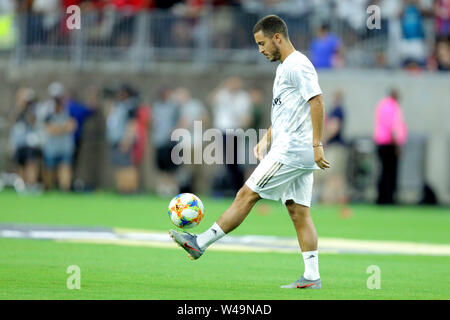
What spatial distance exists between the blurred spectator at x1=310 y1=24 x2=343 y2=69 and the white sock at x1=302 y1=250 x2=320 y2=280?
14.0 metres

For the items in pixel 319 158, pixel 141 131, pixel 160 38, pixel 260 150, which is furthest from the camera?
pixel 160 38

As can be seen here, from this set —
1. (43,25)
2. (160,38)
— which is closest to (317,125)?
(160,38)

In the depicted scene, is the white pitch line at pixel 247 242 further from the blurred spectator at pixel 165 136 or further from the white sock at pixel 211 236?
the blurred spectator at pixel 165 136

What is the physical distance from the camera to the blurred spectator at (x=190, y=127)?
82.5 ft

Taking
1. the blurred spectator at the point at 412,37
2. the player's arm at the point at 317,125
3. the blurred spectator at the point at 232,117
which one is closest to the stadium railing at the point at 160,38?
the blurred spectator at the point at 412,37

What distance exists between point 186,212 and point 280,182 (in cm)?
128

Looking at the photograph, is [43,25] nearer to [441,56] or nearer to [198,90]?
[198,90]

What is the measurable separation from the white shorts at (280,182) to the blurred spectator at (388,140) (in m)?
13.9

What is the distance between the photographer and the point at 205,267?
11398 mm

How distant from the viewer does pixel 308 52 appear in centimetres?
2520

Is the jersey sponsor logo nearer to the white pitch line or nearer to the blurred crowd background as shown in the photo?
the white pitch line

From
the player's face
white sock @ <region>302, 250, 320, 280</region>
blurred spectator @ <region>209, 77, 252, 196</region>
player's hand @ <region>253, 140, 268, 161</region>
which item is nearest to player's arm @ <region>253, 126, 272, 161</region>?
player's hand @ <region>253, 140, 268, 161</region>

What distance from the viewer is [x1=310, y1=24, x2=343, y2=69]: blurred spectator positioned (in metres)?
23.5
